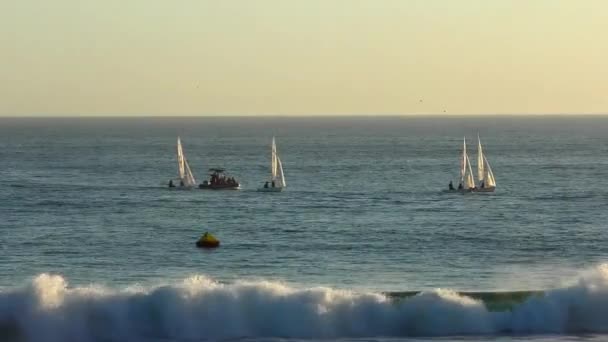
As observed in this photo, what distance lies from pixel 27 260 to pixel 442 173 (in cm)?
9152

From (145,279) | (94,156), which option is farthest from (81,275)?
(94,156)

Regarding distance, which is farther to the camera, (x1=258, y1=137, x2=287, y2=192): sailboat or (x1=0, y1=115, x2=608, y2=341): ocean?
(x1=258, y1=137, x2=287, y2=192): sailboat

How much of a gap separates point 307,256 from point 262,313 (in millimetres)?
27363

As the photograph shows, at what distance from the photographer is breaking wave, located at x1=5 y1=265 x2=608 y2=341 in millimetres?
39844

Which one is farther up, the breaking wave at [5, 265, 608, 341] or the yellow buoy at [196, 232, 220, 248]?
the breaking wave at [5, 265, 608, 341]

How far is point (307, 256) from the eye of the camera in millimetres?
68562

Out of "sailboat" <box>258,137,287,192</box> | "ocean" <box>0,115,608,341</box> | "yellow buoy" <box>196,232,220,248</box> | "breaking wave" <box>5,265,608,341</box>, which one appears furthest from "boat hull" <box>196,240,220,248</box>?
"sailboat" <box>258,137,287,192</box>

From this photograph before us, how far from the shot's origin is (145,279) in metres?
59.3

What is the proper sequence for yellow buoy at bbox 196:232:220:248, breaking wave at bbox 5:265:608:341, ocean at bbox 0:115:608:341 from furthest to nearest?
yellow buoy at bbox 196:232:220:248 < ocean at bbox 0:115:608:341 < breaking wave at bbox 5:265:608:341

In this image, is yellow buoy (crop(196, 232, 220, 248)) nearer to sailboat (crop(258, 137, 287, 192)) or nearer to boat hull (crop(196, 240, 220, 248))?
boat hull (crop(196, 240, 220, 248))

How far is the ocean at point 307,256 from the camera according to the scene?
40562 millimetres

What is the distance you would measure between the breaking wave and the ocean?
0.17 feet

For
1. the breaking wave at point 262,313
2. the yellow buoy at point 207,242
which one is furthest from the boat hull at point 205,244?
the breaking wave at point 262,313

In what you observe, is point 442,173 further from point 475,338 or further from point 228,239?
point 475,338
